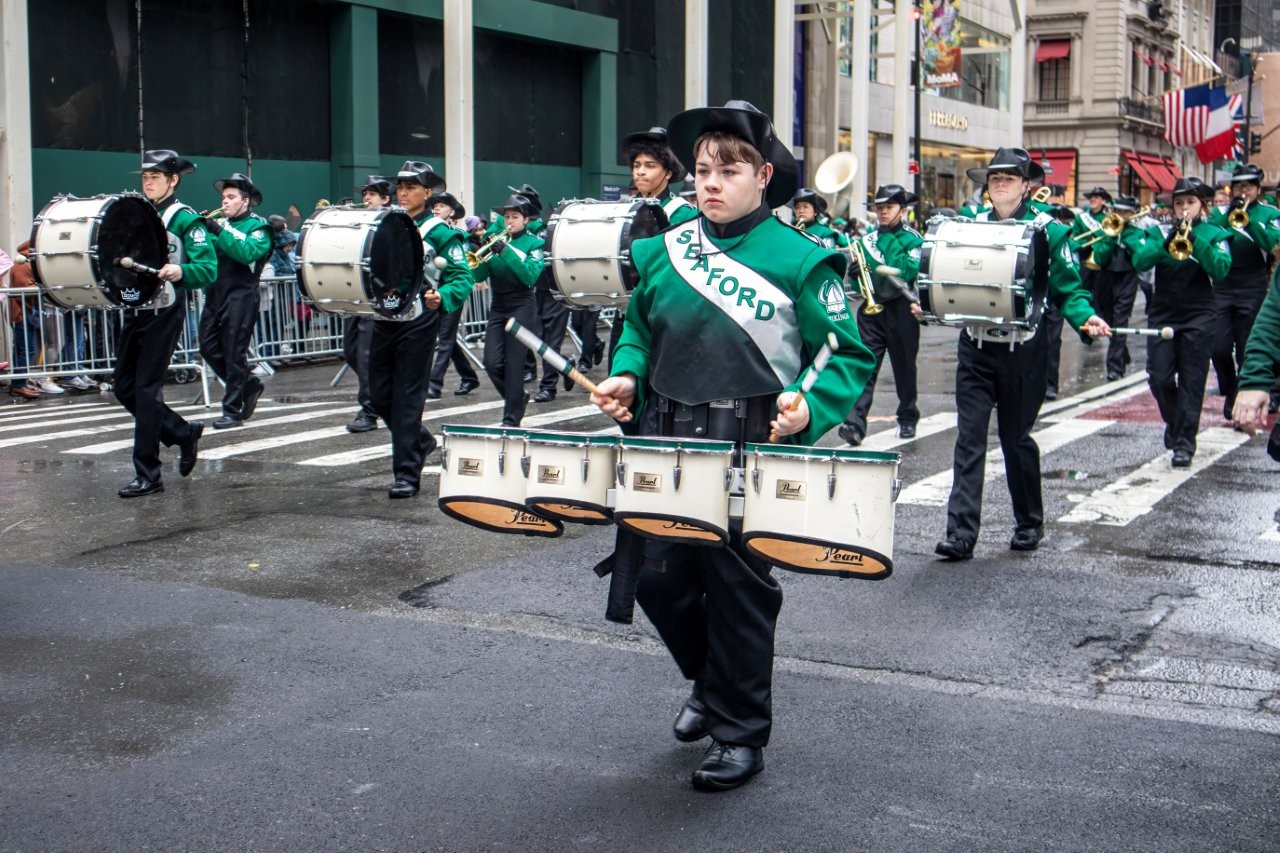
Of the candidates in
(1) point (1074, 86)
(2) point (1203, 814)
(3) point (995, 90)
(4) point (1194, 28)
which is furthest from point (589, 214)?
(4) point (1194, 28)

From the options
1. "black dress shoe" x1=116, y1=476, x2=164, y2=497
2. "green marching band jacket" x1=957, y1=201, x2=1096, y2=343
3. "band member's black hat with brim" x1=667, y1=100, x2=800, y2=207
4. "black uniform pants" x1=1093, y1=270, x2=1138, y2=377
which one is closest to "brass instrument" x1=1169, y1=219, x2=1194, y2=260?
"green marching band jacket" x1=957, y1=201, x2=1096, y2=343

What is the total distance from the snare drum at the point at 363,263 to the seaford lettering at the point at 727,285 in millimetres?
5153

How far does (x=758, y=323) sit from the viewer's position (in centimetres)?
470

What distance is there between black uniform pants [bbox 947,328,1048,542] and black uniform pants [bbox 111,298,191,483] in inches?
194

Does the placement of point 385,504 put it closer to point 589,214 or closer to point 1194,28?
point 589,214

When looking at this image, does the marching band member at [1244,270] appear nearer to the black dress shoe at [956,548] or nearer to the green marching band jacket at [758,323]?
the black dress shoe at [956,548]

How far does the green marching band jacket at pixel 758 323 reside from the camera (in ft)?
15.4

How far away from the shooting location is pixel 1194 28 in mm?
84500

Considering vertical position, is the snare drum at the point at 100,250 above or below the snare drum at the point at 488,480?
above

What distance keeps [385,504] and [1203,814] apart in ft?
20.1

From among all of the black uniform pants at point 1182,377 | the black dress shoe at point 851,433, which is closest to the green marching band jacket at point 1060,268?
the black uniform pants at point 1182,377

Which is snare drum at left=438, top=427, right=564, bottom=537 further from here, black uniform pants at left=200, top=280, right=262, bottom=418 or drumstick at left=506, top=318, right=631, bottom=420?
black uniform pants at left=200, top=280, right=262, bottom=418

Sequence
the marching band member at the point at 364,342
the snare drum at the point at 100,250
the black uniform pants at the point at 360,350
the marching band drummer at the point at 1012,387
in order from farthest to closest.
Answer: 1. the black uniform pants at the point at 360,350
2. the marching band member at the point at 364,342
3. the snare drum at the point at 100,250
4. the marching band drummer at the point at 1012,387

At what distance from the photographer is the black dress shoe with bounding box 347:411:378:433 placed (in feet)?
43.4
